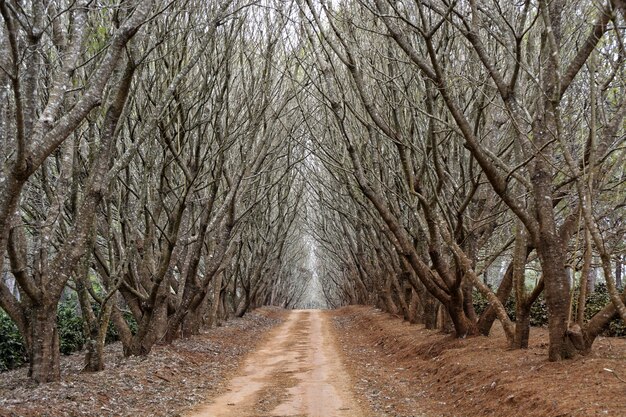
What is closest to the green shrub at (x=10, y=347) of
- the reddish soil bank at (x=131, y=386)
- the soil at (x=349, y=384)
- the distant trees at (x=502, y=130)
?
the reddish soil bank at (x=131, y=386)

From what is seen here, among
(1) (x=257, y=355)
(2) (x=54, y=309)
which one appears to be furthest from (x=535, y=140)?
(1) (x=257, y=355)

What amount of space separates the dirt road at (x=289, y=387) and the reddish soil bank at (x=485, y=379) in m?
0.43

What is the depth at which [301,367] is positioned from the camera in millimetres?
12719

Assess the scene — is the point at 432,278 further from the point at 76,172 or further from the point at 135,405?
the point at 76,172

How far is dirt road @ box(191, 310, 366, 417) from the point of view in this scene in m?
8.16

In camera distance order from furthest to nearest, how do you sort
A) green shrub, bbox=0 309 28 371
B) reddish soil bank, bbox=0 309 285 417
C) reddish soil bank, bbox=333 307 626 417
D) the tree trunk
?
1. green shrub, bbox=0 309 28 371
2. the tree trunk
3. reddish soil bank, bbox=0 309 285 417
4. reddish soil bank, bbox=333 307 626 417

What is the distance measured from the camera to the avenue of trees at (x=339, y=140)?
264 inches

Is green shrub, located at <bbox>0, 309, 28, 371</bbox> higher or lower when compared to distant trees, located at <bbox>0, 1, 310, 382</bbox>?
lower

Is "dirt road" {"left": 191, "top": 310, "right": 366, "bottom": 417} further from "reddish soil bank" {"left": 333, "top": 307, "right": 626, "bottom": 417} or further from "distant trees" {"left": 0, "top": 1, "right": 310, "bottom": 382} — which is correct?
"distant trees" {"left": 0, "top": 1, "right": 310, "bottom": 382}

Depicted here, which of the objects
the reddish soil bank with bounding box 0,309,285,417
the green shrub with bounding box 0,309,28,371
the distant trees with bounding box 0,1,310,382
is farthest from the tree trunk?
the green shrub with bounding box 0,309,28,371

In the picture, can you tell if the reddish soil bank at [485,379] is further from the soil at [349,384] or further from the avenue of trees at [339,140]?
the avenue of trees at [339,140]

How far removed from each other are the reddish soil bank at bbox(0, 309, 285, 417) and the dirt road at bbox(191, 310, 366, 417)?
17.6 inches

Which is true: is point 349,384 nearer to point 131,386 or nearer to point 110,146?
point 131,386

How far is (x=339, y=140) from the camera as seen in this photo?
17.2 m
